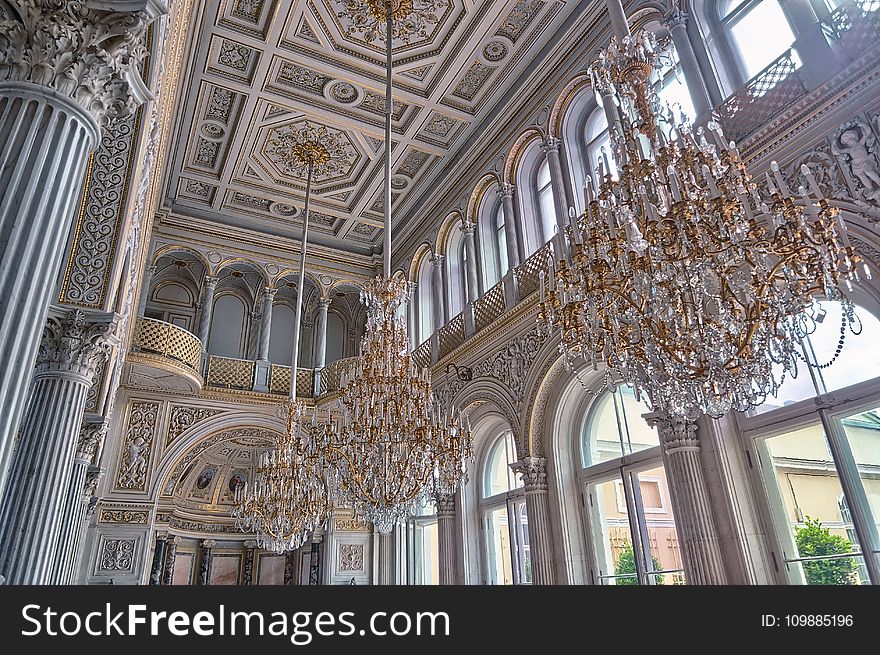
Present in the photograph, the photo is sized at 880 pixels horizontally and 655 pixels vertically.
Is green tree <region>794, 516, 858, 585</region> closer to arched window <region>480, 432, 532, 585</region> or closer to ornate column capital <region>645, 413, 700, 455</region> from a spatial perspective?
ornate column capital <region>645, 413, 700, 455</region>

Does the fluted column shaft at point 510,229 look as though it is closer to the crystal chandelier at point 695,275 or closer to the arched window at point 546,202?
the arched window at point 546,202

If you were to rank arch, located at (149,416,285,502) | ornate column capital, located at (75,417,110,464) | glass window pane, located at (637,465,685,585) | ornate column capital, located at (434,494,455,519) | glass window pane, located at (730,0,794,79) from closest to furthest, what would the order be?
glass window pane, located at (730,0,794,79)
glass window pane, located at (637,465,685,585)
ornate column capital, located at (75,417,110,464)
ornate column capital, located at (434,494,455,519)
arch, located at (149,416,285,502)

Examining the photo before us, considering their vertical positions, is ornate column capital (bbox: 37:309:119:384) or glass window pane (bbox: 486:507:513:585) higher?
ornate column capital (bbox: 37:309:119:384)

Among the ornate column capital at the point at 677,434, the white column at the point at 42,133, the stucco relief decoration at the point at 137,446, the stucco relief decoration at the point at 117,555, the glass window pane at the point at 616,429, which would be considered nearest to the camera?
the white column at the point at 42,133

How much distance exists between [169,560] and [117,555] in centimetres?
Result: 236

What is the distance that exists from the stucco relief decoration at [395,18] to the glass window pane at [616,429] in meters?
5.44

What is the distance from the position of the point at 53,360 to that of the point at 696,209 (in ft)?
16.2

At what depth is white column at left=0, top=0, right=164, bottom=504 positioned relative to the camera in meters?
2.23

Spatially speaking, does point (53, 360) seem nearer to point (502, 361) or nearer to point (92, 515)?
point (502, 361)

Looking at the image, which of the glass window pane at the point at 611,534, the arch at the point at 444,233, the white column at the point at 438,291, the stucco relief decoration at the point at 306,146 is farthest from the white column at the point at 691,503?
the stucco relief decoration at the point at 306,146

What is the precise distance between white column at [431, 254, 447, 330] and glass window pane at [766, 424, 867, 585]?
21.0 ft

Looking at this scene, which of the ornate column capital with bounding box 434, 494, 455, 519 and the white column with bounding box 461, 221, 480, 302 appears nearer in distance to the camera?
the ornate column capital with bounding box 434, 494, 455, 519

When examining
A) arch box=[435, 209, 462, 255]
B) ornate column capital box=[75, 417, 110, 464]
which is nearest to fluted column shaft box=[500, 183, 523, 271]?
arch box=[435, 209, 462, 255]

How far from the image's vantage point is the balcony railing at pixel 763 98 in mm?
5004
